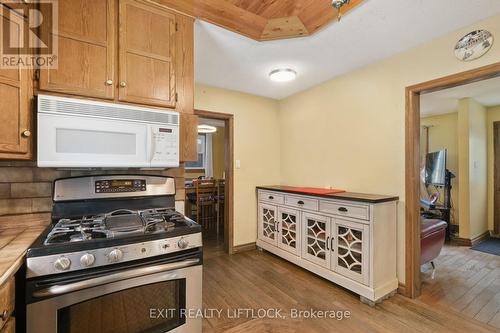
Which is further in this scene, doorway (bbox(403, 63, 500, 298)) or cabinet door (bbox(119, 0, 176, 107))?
doorway (bbox(403, 63, 500, 298))

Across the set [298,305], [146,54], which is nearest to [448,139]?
[298,305]

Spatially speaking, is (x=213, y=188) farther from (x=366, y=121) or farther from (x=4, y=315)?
(x=4, y=315)

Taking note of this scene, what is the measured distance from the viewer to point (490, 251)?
338 centimetres

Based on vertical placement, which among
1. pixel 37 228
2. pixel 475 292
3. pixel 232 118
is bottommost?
pixel 475 292

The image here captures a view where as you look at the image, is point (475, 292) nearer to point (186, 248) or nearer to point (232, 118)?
point (186, 248)

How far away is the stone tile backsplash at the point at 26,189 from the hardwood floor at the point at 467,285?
3198 mm

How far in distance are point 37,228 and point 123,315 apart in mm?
824

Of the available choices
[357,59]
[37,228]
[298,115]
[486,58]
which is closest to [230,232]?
[298,115]

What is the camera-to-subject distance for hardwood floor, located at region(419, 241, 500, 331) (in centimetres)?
203

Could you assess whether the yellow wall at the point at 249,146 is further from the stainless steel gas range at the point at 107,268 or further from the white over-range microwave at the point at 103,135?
the stainless steel gas range at the point at 107,268

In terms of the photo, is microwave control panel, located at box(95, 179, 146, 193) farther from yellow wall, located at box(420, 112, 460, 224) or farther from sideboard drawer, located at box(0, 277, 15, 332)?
yellow wall, located at box(420, 112, 460, 224)

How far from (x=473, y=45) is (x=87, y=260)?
118 inches

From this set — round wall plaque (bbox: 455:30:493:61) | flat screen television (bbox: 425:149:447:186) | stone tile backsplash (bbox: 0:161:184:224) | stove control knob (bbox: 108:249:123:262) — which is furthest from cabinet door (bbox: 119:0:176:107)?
flat screen television (bbox: 425:149:447:186)

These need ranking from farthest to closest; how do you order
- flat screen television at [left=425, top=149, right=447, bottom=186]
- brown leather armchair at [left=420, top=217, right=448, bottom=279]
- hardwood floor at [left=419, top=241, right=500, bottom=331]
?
flat screen television at [left=425, top=149, right=447, bottom=186]
brown leather armchair at [left=420, top=217, right=448, bottom=279]
hardwood floor at [left=419, top=241, right=500, bottom=331]
